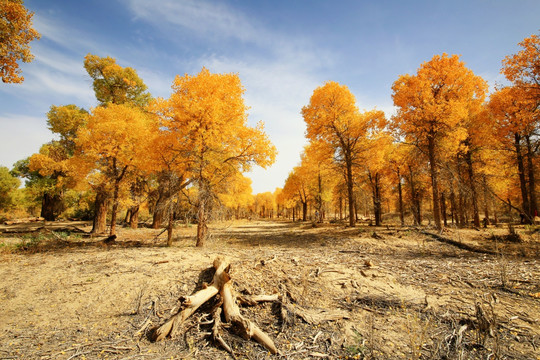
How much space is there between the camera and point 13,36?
795 centimetres

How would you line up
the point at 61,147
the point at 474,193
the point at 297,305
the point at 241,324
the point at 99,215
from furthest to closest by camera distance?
the point at 61,147 < the point at 99,215 < the point at 474,193 < the point at 297,305 < the point at 241,324

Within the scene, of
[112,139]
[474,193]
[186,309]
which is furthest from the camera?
[474,193]

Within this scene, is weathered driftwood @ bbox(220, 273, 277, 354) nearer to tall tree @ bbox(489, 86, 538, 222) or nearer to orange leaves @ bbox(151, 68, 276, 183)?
orange leaves @ bbox(151, 68, 276, 183)

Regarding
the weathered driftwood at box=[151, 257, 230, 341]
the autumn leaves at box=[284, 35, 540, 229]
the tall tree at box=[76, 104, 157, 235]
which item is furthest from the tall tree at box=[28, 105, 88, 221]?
the autumn leaves at box=[284, 35, 540, 229]

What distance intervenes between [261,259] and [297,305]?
2.45 metres

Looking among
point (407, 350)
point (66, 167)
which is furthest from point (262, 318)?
point (66, 167)

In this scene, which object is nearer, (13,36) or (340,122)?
(13,36)

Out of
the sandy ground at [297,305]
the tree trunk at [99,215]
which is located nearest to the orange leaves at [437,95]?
the sandy ground at [297,305]

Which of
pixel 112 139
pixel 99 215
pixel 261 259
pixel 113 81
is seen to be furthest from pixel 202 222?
pixel 113 81

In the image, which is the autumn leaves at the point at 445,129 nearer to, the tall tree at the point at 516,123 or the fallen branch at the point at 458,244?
the tall tree at the point at 516,123

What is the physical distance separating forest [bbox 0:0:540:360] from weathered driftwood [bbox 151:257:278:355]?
25 mm

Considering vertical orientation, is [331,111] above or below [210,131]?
above

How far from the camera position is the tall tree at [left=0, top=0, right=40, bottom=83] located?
7.67 m

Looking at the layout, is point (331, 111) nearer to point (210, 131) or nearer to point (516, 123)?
point (210, 131)
